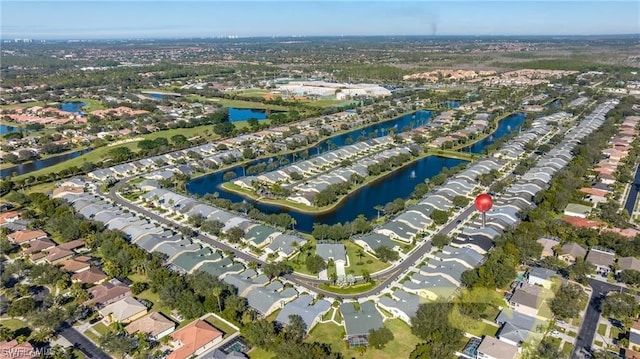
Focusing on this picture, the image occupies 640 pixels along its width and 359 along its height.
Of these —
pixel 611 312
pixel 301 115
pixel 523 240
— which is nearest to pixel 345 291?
pixel 523 240

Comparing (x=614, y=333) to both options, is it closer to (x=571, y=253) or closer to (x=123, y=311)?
(x=571, y=253)

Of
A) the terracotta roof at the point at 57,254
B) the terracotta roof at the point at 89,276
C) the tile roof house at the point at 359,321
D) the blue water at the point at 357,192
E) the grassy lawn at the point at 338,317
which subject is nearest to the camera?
the tile roof house at the point at 359,321

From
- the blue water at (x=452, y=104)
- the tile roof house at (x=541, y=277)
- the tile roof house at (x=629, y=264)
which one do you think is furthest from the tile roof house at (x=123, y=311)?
the blue water at (x=452, y=104)

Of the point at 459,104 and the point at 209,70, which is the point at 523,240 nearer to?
the point at 459,104

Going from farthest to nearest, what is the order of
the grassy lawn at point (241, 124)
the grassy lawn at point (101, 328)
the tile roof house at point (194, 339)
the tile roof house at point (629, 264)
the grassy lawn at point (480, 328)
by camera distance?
the grassy lawn at point (241, 124) < the tile roof house at point (629, 264) < the grassy lawn at point (101, 328) < the grassy lawn at point (480, 328) < the tile roof house at point (194, 339)

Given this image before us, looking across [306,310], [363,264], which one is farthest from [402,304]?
[363,264]

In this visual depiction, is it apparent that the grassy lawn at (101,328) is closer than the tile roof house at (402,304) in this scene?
Yes

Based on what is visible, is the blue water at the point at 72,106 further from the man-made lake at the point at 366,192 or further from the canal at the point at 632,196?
the canal at the point at 632,196
